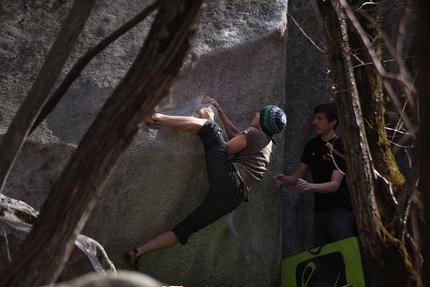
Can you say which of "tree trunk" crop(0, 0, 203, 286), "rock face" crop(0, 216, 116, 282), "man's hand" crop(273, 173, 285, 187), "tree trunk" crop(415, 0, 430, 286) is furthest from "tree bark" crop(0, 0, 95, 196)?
"man's hand" crop(273, 173, 285, 187)

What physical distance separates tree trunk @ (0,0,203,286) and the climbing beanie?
2.75 meters

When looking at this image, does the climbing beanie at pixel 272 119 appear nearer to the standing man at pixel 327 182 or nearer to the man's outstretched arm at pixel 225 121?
the man's outstretched arm at pixel 225 121

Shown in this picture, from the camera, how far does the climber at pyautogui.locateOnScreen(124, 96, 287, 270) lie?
16.0 ft

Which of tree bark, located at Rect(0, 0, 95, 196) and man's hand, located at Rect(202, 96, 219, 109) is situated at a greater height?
man's hand, located at Rect(202, 96, 219, 109)

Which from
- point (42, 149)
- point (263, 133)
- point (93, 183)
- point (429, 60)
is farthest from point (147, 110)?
point (263, 133)

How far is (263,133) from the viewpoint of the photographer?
16.8ft

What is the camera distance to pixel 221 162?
16.0 feet

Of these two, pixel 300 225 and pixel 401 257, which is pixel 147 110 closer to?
pixel 401 257

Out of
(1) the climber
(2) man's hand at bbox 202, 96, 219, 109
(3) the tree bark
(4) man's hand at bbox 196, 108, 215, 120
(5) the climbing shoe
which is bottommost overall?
(5) the climbing shoe

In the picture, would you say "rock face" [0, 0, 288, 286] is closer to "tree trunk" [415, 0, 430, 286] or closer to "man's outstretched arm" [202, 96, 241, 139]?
"man's outstretched arm" [202, 96, 241, 139]

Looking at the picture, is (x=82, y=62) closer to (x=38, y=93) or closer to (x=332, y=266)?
(x=38, y=93)

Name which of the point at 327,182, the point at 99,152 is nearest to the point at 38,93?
the point at 99,152

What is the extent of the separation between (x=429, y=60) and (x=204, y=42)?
12.5 feet

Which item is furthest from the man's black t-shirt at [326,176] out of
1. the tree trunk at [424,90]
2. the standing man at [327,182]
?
the tree trunk at [424,90]
